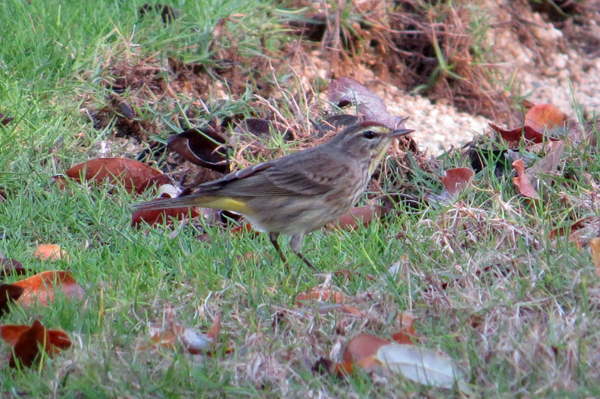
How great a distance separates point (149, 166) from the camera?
648 cm

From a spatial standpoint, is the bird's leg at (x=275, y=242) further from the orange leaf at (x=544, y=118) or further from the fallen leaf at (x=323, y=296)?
the orange leaf at (x=544, y=118)

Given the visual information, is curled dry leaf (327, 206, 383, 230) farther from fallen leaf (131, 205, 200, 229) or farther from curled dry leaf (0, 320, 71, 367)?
curled dry leaf (0, 320, 71, 367)

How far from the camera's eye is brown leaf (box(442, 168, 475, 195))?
18.7ft

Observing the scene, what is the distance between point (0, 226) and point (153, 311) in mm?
1913

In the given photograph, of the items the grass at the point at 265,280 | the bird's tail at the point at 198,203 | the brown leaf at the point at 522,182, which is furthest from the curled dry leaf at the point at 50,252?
the brown leaf at the point at 522,182

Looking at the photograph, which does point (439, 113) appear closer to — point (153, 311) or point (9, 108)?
point (9, 108)

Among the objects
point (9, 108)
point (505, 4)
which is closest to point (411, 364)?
point (9, 108)

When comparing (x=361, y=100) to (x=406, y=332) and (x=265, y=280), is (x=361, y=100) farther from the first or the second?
(x=406, y=332)

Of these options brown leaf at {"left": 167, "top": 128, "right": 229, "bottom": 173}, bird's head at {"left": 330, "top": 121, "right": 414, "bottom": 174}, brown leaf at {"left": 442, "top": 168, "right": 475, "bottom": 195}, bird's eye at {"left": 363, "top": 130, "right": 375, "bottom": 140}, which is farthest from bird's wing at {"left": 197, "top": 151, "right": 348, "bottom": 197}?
brown leaf at {"left": 167, "top": 128, "right": 229, "bottom": 173}

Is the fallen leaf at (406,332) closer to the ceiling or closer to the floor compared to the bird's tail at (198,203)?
closer to the ceiling

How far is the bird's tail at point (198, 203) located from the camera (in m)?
5.25

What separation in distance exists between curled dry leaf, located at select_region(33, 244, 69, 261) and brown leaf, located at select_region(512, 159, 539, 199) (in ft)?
9.63

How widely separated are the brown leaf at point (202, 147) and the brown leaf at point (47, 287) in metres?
2.10

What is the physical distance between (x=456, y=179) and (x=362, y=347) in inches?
94.2
